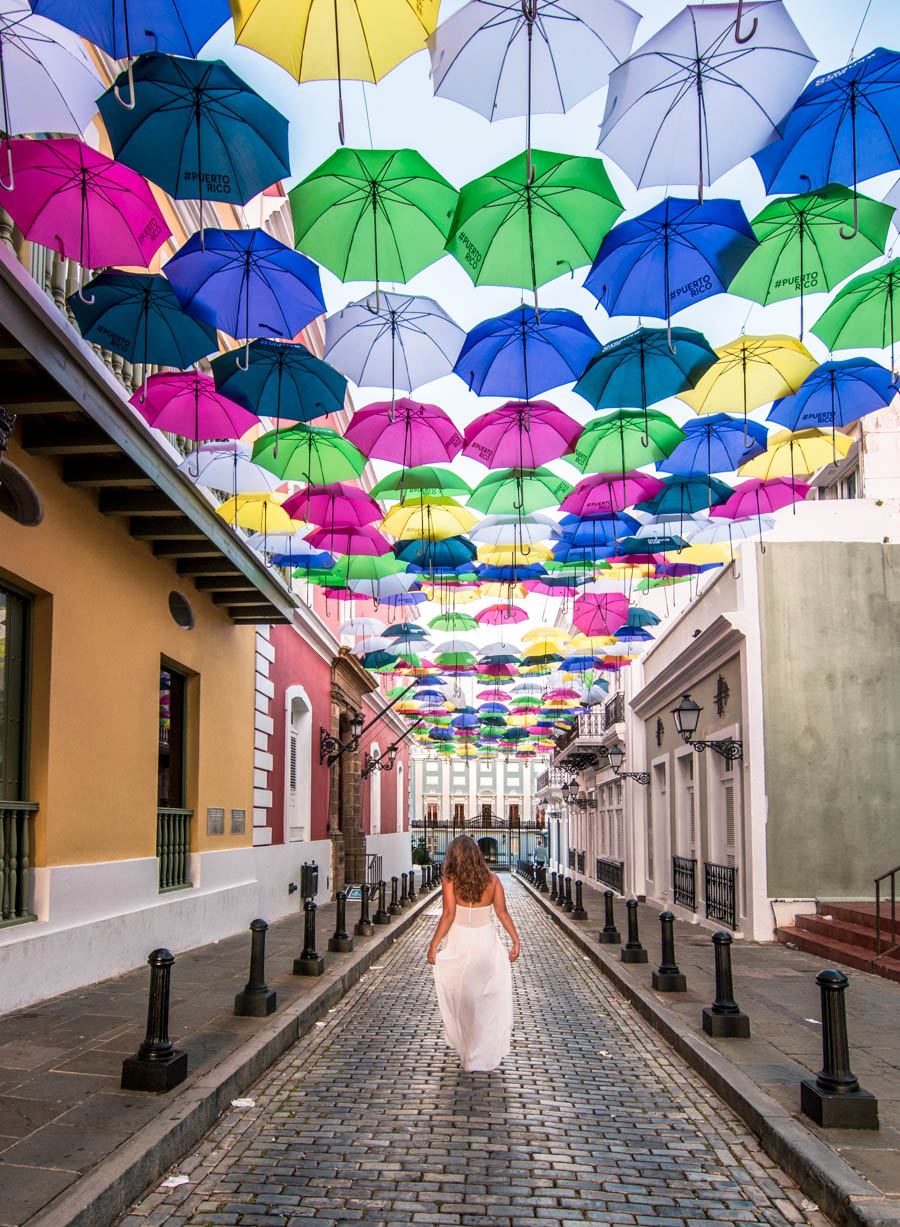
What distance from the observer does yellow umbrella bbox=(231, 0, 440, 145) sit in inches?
236

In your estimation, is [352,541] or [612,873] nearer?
[352,541]

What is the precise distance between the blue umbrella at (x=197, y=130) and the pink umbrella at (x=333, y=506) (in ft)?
18.2

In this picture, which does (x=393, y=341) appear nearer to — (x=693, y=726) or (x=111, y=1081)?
(x=111, y=1081)

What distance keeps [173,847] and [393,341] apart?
23.4 ft

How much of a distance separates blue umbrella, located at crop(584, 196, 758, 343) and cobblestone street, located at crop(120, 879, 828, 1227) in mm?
5904

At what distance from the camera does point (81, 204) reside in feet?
23.1

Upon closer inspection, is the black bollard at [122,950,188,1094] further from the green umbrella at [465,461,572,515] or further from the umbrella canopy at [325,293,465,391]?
the green umbrella at [465,461,572,515]

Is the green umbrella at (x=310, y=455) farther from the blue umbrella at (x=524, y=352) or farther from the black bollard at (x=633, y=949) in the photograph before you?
the black bollard at (x=633, y=949)

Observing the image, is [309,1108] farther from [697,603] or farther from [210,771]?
[697,603]

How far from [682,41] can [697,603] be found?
12.9 m

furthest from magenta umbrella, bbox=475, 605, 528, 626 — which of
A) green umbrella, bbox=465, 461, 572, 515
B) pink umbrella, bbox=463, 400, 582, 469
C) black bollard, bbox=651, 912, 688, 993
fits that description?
black bollard, bbox=651, 912, 688, 993

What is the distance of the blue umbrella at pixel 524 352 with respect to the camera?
920 centimetres

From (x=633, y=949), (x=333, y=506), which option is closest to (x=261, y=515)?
(x=333, y=506)

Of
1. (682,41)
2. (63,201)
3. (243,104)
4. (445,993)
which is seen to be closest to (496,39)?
(682,41)
